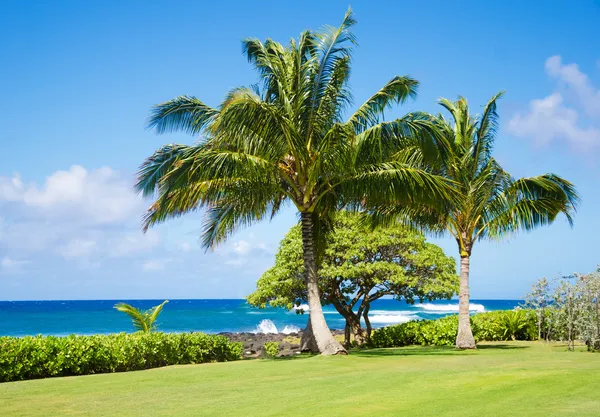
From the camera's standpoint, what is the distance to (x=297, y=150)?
694 inches

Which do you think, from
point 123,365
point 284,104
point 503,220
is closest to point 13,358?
point 123,365

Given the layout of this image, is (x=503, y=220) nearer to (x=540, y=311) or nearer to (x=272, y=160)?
(x=540, y=311)

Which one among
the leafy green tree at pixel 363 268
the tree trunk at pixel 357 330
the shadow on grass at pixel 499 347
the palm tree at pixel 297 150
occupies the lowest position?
the shadow on grass at pixel 499 347

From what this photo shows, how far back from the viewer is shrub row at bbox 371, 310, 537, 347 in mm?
23109

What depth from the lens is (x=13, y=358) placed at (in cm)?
1391

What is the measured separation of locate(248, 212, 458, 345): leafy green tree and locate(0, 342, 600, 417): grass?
7.52m

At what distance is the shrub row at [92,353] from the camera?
14009 mm

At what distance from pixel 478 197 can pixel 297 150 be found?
21.7 ft

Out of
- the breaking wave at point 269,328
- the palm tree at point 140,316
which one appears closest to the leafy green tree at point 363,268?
the palm tree at point 140,316

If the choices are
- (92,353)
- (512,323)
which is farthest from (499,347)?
(92,353)

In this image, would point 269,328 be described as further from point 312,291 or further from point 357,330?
point 312,291

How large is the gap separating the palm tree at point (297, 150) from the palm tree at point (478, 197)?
204 centimetres

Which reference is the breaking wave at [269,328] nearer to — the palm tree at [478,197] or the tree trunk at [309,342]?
Answer: the tree trunk at [309,342]

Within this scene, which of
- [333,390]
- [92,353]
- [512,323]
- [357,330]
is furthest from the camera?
[357,330]
